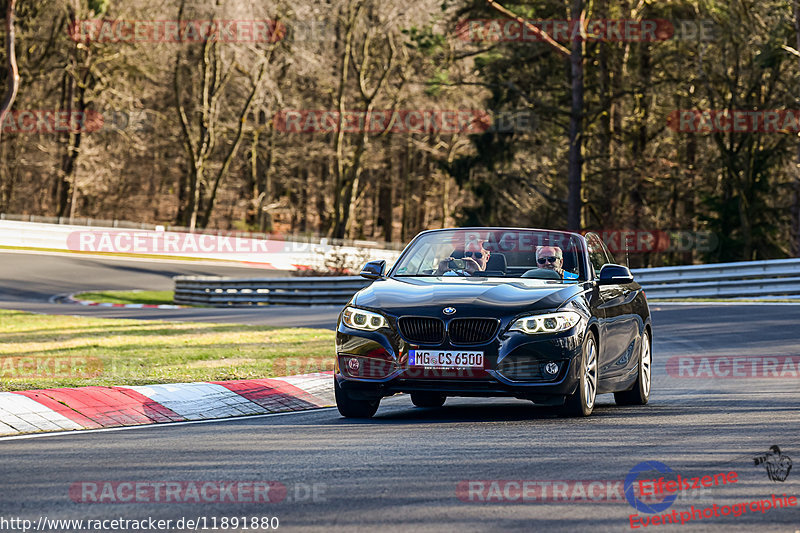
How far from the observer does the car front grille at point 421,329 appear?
8555 millimetres

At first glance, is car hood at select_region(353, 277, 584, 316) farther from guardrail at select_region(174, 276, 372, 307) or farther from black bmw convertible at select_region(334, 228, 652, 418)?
guardrail at select_region(174, 276, 372, 307)

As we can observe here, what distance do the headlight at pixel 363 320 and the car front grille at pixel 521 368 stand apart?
3.19 feet

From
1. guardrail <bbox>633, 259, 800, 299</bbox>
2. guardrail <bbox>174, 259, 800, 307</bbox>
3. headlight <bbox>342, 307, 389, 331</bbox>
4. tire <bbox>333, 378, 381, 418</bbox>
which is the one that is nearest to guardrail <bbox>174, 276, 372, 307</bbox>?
guardrail <bbox>174, 259, 800, 307</bbox>

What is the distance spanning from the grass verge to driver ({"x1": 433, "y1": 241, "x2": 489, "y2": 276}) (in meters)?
2.95

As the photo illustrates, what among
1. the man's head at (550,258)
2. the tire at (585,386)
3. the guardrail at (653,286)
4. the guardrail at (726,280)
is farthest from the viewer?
the guardrail at (653,286)

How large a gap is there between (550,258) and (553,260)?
3 cm

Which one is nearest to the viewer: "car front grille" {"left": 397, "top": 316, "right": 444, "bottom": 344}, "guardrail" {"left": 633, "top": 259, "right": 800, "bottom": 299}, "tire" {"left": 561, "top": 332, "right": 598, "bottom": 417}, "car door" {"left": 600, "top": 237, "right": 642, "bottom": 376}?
"car front grille" {"left": 397, "top": 316, "right": 444, "bottom": 344}

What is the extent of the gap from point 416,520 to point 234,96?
58077 millimetres

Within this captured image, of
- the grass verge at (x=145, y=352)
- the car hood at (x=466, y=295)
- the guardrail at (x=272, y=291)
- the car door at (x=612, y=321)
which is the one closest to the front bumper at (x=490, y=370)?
the car hood at (x=466, y=295)

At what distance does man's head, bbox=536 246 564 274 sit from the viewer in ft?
32.2

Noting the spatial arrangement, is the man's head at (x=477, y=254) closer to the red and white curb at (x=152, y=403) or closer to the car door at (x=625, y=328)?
the car door at (x=625, y=328)

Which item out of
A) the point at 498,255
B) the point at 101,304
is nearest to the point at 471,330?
the point at 498,255

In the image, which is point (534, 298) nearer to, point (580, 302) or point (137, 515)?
point (580, 302)

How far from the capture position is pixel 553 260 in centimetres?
987
